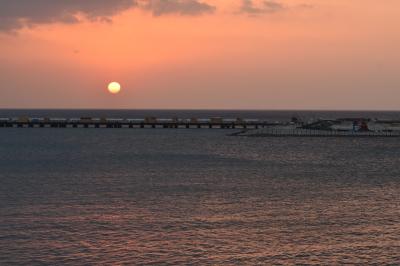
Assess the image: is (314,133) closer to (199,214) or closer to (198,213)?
(198,213)

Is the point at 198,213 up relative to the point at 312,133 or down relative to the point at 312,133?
down

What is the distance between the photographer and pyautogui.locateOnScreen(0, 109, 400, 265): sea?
2655cm

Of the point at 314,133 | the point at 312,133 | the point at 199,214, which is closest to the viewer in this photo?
the point at 199,214

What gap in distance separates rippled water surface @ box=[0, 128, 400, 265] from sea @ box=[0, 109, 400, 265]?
69mm

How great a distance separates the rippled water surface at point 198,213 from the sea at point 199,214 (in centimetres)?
7

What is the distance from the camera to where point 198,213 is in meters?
36.2

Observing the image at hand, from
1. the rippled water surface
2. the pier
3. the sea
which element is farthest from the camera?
the pier

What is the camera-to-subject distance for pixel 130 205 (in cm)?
3953

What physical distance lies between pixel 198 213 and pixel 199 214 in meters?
0.32

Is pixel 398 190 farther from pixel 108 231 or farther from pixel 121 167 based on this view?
pixel 121 167

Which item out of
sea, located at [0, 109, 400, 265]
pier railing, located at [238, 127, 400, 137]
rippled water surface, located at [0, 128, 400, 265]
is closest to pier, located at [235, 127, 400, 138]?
pier railing, located at [238, 127, 400, 137]

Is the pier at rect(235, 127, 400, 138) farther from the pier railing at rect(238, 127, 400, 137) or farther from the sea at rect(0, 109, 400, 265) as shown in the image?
the sea at rect(0, 109, 400, 265)

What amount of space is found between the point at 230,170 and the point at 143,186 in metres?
16.7

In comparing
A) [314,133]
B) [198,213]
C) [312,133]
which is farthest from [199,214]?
[314,133]
